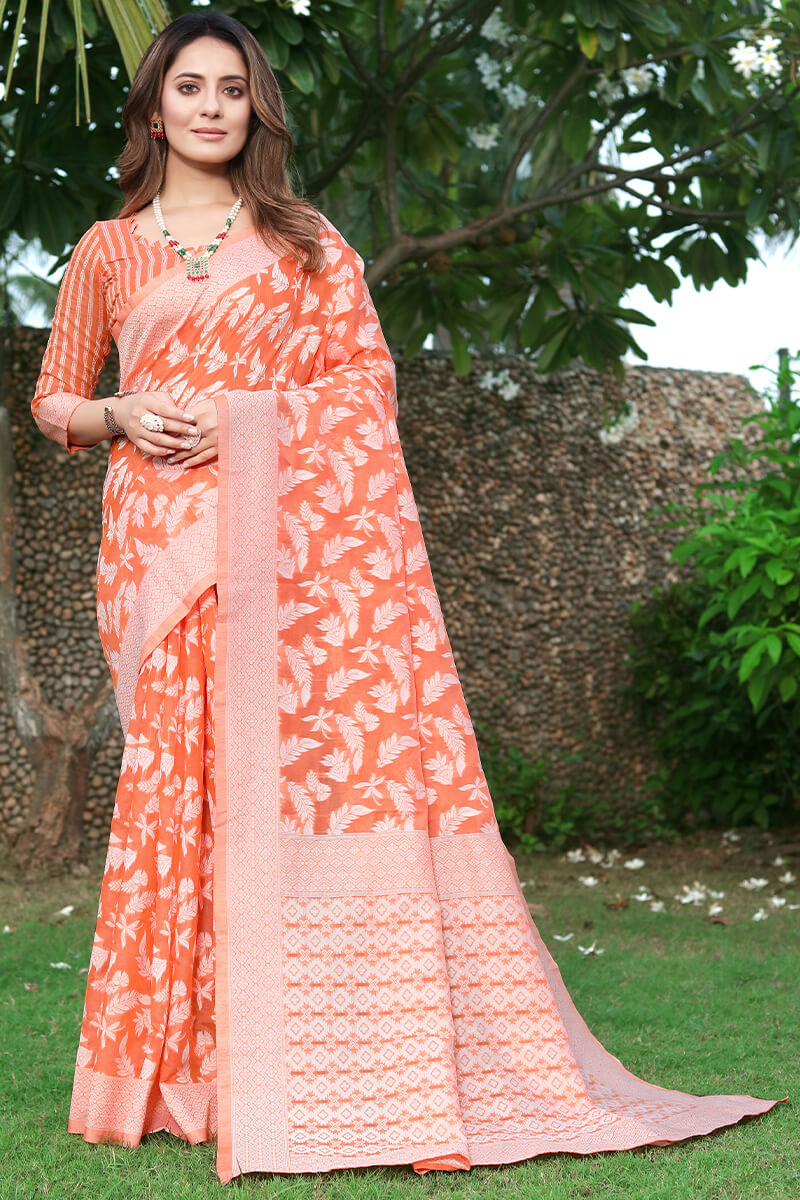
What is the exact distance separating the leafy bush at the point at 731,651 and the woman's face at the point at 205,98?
2.54m

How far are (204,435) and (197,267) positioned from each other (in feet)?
0.99

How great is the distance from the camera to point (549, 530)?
5680 mm

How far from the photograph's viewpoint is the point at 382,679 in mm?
2057

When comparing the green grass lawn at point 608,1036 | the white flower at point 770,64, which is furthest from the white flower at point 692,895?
the white flower at point 770,64

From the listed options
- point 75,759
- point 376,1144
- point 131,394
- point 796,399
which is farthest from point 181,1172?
point 796,399

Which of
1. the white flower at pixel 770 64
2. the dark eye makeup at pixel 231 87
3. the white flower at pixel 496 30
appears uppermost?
the white flower at pixel 496 30

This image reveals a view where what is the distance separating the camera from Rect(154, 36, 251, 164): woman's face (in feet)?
6.95

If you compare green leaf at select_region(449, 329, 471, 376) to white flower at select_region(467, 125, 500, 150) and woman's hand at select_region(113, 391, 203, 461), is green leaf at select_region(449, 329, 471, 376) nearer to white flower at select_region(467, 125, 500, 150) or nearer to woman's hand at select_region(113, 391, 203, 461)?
white flower at select_region(467, 125, 500, 150)

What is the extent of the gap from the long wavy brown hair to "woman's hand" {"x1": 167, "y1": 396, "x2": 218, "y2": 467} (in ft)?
1.07

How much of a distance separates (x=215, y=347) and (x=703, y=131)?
2.69 m

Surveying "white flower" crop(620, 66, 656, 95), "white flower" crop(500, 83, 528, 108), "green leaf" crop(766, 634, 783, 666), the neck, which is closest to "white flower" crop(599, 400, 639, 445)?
"white flower" crop(500, 83, 528, 108)

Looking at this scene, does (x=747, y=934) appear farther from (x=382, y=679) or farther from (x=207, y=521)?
(x=207, y=521)

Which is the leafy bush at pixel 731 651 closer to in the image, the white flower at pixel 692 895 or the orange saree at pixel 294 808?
the white flower at pixel 692 895

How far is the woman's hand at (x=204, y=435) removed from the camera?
80.0 inches
